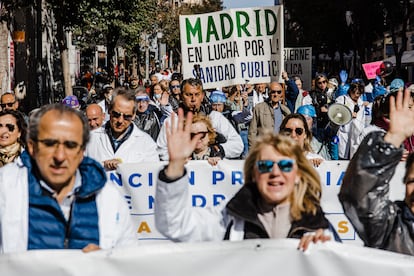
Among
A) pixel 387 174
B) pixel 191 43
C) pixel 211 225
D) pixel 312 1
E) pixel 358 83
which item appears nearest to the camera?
pixel 387 174

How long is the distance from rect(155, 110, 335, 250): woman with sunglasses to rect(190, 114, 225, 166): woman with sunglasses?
2.80 metres

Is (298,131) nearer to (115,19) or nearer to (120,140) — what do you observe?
(120,140)

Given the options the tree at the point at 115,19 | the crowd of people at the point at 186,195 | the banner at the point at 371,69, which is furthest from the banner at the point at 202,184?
the tree at the point at 115,19

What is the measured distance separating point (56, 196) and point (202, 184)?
307cm

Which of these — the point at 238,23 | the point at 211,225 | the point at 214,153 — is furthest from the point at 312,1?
the point at 211,225

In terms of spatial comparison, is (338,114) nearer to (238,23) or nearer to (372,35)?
(238,23)

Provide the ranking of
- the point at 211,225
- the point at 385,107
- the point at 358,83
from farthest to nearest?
the point at 358,83, the point at 385,107, the point at 211,225

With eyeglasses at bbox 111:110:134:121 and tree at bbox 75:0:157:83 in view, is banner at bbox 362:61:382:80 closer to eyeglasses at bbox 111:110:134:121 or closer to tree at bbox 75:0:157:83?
tree at bbox 75:0:157:83

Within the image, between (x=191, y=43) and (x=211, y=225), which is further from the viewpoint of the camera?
(x=191, y=43)

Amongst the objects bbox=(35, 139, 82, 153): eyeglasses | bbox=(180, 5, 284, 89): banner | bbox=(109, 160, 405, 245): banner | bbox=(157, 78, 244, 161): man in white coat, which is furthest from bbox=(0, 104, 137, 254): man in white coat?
bbox=(180, 5, 284, 89): banner

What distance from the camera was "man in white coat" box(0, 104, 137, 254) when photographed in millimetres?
3322

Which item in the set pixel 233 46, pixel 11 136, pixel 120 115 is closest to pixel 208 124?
pixel 120 115

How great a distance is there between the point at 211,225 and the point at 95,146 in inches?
119

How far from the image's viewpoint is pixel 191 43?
9.91 metres
